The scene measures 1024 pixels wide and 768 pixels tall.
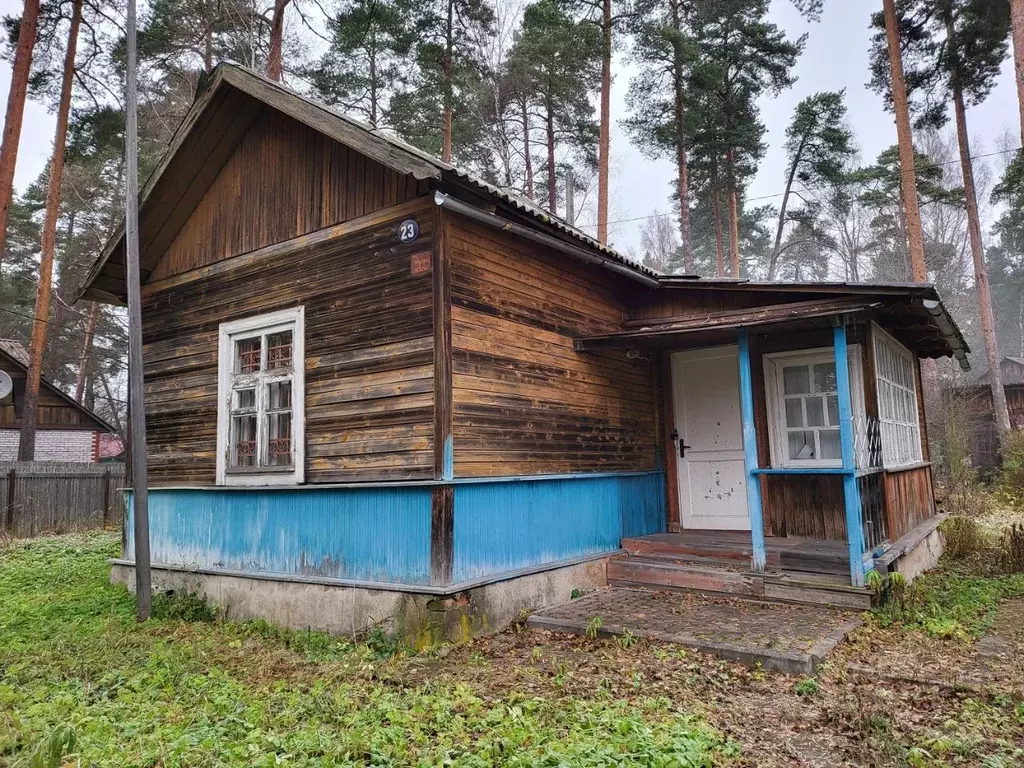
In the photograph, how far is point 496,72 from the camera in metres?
18.2

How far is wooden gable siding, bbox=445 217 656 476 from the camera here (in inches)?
229

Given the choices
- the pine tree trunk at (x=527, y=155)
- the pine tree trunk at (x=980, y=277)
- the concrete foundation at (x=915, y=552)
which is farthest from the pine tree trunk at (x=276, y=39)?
the pine tree trunk at (x=980, y=277)

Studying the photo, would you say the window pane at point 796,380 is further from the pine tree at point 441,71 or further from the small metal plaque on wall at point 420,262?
the pine tree at point 441,71

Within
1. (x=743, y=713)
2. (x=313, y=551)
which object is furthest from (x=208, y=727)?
(x=743, y=713)

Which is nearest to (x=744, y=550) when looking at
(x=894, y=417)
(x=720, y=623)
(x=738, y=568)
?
(x=738, y=568)

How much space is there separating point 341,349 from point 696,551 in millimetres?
4115

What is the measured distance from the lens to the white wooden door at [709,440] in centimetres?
795

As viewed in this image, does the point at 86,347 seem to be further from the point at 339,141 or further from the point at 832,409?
the point at 832,409

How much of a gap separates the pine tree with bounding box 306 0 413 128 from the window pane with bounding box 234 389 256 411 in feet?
33.9

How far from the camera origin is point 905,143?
14188 millimetres

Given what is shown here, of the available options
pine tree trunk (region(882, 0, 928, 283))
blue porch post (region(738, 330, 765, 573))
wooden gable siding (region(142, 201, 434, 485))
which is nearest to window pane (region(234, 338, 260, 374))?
wooden gable siding (region(142, 201, 434, 485))

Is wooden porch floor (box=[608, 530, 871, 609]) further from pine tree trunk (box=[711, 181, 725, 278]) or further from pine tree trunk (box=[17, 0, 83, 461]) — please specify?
pine tree trunk (box=[711, 181, 725, 278])

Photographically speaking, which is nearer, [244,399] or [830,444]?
[244,399]

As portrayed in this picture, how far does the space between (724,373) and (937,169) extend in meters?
12.3
